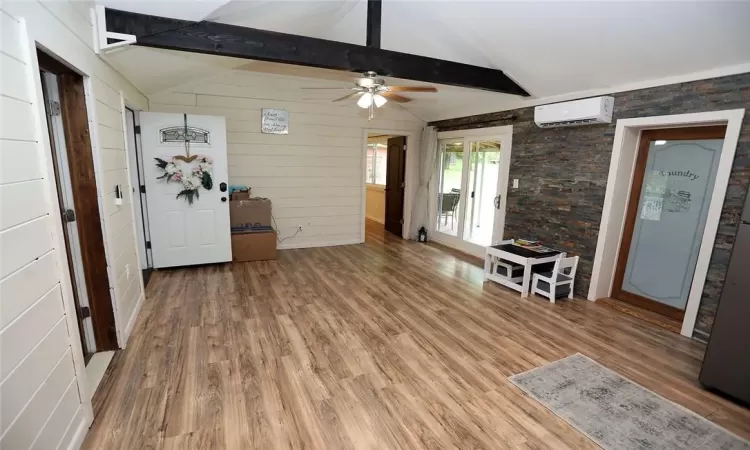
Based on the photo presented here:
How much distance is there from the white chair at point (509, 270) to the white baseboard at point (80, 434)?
153 inches

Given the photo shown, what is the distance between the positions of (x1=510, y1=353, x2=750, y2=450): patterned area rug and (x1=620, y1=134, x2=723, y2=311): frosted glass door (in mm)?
1537

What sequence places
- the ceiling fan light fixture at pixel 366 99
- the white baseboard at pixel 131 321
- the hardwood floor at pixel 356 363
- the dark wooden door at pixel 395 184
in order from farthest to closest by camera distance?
the dark wooden door at pixel 395 184 → the ceiling fan light fixture at pixel 366 99 → the white baseboard at pixel 131 321 → the hardwood floor at pixel 356 363

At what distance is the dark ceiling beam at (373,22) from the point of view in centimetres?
302

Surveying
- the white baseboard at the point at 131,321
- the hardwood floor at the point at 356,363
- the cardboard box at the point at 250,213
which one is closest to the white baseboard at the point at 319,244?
the cardboard box at the point at 250,213

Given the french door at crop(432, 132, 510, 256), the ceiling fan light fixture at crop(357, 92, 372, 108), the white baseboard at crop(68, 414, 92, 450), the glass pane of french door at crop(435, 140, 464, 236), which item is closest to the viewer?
the white baseboard at crop(68, 414, 92, 450)

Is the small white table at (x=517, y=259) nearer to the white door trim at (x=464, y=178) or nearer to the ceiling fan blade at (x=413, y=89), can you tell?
the white door trim at (x=464, y=178)

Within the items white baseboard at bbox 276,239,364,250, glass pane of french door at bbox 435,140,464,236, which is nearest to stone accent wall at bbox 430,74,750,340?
glass pane of french door at bbox 435,140,464,236

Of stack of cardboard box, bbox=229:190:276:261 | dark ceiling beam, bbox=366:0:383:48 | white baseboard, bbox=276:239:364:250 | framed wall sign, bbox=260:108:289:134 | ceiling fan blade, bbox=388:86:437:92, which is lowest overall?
white baseboard, bbox=276:239:364:250

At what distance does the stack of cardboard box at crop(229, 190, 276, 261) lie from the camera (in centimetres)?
466

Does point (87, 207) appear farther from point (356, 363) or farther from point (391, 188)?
point (391, 188)

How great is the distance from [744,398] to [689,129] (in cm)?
228

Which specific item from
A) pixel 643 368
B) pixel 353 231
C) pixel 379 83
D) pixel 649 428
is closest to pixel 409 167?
pixel 353 231

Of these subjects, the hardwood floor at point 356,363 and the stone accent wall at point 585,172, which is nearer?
the hardwood floor at point 356,363

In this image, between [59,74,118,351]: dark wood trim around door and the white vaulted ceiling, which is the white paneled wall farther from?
the white vaulted ceiling
